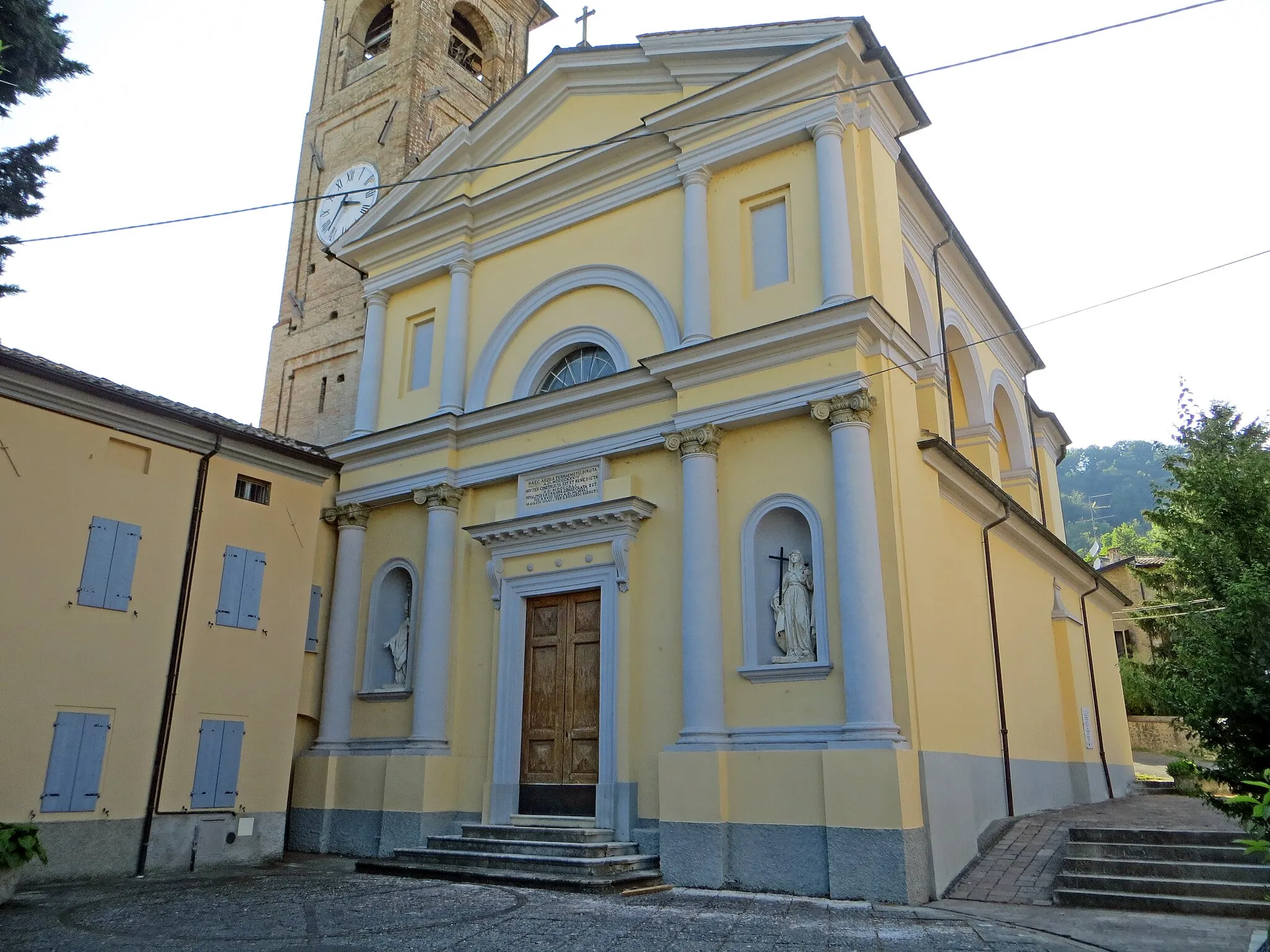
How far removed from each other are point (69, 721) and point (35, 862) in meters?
1.40

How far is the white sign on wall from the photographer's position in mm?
11953

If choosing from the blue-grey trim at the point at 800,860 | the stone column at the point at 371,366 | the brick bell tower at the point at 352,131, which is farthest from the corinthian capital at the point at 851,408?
the brick bell tower at the point at 352,131

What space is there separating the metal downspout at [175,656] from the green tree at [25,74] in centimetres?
338

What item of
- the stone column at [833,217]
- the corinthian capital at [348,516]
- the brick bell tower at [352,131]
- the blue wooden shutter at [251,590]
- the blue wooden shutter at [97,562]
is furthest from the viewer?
the brick bell tower at [352,131]

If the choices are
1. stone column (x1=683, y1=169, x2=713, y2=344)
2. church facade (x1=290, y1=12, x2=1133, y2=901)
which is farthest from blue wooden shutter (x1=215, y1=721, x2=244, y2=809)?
stone column (x1=683, y1=169, x2=713, y2=344)

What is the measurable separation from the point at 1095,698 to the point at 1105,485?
77.4 metres

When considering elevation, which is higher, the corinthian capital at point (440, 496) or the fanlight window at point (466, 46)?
the fanlight window at point (466, 46)

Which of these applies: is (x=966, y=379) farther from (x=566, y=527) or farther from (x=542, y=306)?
(x=566, y=527)

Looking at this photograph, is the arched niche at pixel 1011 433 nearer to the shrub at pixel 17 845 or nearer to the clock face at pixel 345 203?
the clock face at pixel 345 203

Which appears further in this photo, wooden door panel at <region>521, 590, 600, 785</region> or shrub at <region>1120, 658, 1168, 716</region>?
shrub at <region>1120, 658, 1168, 716</region>

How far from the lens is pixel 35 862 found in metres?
9.80

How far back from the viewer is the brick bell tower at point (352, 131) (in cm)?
1823

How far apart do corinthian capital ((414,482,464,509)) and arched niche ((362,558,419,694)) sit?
94cm

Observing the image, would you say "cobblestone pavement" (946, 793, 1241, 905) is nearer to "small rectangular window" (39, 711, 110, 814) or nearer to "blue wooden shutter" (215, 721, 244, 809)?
"blue wooden shutter" (215, 721, 244, 809)
